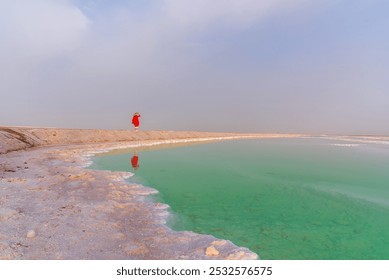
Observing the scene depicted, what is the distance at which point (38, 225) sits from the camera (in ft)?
18.4

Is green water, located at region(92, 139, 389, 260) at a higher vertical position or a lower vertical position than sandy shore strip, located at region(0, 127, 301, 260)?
lower

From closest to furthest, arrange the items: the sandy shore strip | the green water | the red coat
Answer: the sandy shore strip < the green water < the red coat

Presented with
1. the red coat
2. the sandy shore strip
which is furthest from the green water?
the red coat

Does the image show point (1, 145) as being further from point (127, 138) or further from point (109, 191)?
point (127, 138)

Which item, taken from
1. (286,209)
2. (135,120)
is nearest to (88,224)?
(286,209)

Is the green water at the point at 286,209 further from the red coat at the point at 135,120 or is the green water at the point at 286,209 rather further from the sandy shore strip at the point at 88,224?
the red coat at the point at 135,120

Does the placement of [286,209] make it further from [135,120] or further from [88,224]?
[135,120]

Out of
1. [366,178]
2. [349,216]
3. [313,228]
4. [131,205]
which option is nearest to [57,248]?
[131,205]

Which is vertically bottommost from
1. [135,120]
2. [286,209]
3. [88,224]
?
[286,209]

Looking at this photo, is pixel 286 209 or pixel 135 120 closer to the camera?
pixel 286 209

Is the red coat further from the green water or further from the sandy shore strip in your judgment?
the sandy shore strip

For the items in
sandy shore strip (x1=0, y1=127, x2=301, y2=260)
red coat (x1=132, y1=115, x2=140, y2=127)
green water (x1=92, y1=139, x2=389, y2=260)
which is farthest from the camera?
red coat (x1=132, y1=115, x2=140, y2=127)

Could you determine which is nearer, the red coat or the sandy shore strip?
the sandy shore strip

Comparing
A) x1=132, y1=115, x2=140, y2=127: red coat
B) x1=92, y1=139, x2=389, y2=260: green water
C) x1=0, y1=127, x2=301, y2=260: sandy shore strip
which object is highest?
x1=132, y1=115, x2=140, y2=127: red coat
